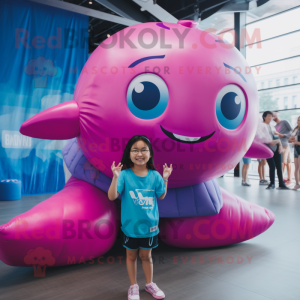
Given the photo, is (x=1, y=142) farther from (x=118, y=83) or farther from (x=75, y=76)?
(x=118, y=83)

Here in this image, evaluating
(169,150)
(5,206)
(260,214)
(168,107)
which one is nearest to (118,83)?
(168,107)

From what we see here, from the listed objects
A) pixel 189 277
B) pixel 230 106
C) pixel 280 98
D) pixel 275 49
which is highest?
pixel 275 49

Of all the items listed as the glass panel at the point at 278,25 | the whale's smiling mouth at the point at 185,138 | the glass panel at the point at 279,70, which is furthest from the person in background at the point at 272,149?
the whale's smiling mouth at the point at 185,138

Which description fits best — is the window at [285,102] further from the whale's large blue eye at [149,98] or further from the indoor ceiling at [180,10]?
the whale's large blue eye at [149,98]

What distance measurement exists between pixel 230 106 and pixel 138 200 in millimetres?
990

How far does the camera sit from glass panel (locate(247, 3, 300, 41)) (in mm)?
8086

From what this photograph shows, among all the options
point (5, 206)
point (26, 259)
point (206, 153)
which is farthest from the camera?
point (5, 206)

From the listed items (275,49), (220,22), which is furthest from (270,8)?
(220,22)

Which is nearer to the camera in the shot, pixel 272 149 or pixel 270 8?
pixel 272 149

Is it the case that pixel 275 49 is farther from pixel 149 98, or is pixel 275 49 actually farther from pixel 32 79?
pixel 149 98

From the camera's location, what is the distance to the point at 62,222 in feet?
6.78

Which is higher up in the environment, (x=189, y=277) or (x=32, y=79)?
(x=32, y=79)

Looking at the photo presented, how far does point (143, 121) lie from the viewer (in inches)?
78.9

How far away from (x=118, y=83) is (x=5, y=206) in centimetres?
346
